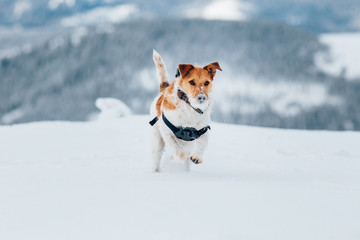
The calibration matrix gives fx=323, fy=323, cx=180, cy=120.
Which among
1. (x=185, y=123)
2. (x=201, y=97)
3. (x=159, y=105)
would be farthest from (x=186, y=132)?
(x=159, y=105)

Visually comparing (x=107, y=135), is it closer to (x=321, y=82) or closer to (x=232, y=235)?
(x=232, y=235)

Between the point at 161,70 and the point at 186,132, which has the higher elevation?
the point at 161,70

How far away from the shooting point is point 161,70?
564 centimetres

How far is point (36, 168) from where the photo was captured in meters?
5.81

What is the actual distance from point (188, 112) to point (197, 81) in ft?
1.74

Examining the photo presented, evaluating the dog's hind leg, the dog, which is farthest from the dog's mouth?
the dog's hind leg

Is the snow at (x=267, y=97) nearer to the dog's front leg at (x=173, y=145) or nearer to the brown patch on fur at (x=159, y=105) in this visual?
the brown patch on fur at (x=159, y=105)

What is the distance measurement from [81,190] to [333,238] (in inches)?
108

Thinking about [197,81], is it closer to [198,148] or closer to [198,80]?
[198,80]

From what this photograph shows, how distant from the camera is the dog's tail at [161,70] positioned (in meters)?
5.56

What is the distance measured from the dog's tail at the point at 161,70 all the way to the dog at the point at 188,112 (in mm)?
554

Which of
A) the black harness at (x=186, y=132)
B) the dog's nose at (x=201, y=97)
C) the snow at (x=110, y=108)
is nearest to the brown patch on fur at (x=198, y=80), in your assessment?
the dog's nose at (x=201, y=97)

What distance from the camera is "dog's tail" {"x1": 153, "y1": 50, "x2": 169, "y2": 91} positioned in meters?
5.56

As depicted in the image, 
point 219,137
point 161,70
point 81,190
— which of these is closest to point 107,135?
point 219,137
